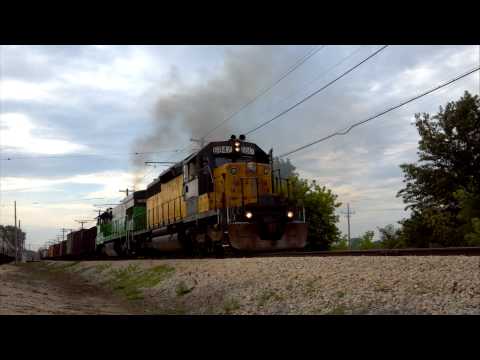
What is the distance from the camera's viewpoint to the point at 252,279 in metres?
10.5

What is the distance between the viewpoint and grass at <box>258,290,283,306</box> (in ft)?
29.1

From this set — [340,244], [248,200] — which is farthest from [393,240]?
[248,200]

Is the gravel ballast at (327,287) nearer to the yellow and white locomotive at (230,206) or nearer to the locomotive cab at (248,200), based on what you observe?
the locomotive cab at (248,200)

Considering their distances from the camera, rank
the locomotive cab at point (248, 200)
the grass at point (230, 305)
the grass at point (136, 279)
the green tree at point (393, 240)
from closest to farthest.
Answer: the grass at point (230, 305) → the locomotive cab at point (248, 200) → the grass at point (136, 279) → the green tree at point (393, 240)

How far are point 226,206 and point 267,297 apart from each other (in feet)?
21.0

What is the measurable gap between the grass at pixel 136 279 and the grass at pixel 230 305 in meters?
4.38

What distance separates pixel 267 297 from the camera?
911cm

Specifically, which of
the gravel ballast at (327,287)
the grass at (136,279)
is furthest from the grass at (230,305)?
the grass at (136,279)

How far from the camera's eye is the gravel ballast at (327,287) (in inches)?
275

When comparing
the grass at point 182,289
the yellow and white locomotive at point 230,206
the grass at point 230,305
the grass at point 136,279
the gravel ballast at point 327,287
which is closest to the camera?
the gravel ballast at point 327,287
